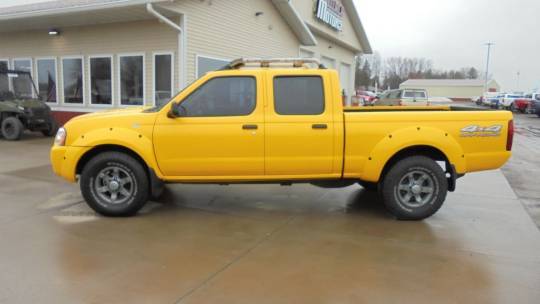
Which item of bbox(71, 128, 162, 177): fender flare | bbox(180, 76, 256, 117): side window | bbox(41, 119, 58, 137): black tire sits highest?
bbox(180, 76, 256, 117): side window

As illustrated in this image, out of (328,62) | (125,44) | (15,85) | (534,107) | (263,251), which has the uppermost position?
(328,62)

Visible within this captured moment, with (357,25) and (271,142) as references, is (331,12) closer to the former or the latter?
(357,25)

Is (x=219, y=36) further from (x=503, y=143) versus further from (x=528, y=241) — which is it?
(x=528, y=241)

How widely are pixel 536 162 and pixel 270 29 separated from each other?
10.1m

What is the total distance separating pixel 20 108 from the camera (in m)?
12.8

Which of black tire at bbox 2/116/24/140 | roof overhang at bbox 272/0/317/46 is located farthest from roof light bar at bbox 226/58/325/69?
roof overhang at bbox 272/0/317/46

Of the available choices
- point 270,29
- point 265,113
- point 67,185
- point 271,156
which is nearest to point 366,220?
point 271,156

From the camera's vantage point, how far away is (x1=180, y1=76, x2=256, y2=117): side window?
5.62 meters

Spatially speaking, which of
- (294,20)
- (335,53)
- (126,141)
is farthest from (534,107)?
(126,141)

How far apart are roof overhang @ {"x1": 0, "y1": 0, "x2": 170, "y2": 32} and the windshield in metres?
1.64

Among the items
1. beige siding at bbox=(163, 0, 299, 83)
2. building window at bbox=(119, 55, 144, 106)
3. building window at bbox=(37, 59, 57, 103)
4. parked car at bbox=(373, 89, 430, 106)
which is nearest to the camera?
beige siding at bbox=(163, 0, 299, 83)

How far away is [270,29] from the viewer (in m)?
Result: 16.7

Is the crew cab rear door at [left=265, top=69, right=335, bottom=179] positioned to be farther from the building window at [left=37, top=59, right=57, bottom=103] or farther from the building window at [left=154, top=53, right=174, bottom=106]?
the building window at [left=37, top=59, right=57, bottom=103]

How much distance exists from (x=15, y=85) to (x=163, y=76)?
5.06 metres
